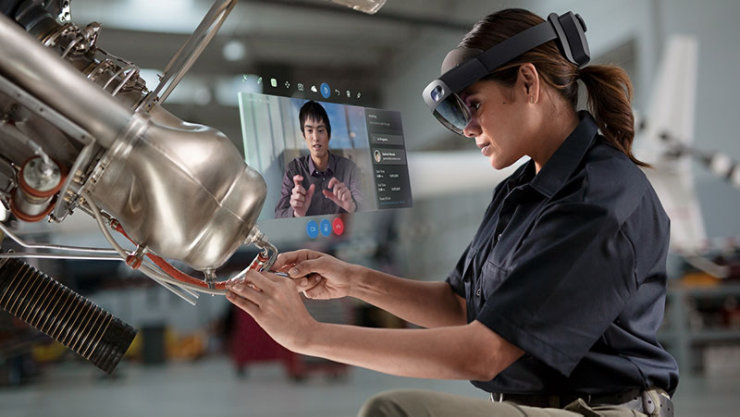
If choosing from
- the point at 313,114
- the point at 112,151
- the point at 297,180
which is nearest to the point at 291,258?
the point at 297,180

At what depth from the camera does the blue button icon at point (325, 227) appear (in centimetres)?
116

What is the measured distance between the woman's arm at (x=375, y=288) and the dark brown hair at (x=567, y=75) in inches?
16.9

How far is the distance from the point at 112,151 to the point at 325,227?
0.56 meters

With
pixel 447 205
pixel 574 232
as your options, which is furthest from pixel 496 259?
pixel 447 205

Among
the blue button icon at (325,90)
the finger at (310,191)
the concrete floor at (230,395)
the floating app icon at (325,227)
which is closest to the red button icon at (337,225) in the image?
the floating app icon at (325,227)

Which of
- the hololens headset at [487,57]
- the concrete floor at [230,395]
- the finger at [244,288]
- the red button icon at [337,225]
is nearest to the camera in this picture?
the finger at [244,288]

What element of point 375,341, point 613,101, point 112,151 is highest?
point 613,101

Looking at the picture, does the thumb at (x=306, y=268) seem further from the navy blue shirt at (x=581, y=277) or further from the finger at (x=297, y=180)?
the navy blue shirt at (x=581, y=277)

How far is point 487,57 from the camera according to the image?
99cm

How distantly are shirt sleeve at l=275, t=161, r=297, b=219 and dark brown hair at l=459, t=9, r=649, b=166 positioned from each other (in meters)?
0.35

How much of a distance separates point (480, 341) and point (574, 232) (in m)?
0.20

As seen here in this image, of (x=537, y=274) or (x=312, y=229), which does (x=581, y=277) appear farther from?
(x=312, y=229)

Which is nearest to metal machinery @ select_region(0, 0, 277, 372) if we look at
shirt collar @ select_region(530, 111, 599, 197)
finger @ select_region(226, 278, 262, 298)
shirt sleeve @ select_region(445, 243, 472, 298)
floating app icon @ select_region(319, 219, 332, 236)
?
finger @ select_region(226, 278, 262, 298)

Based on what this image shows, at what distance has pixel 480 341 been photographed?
2.75 ft
